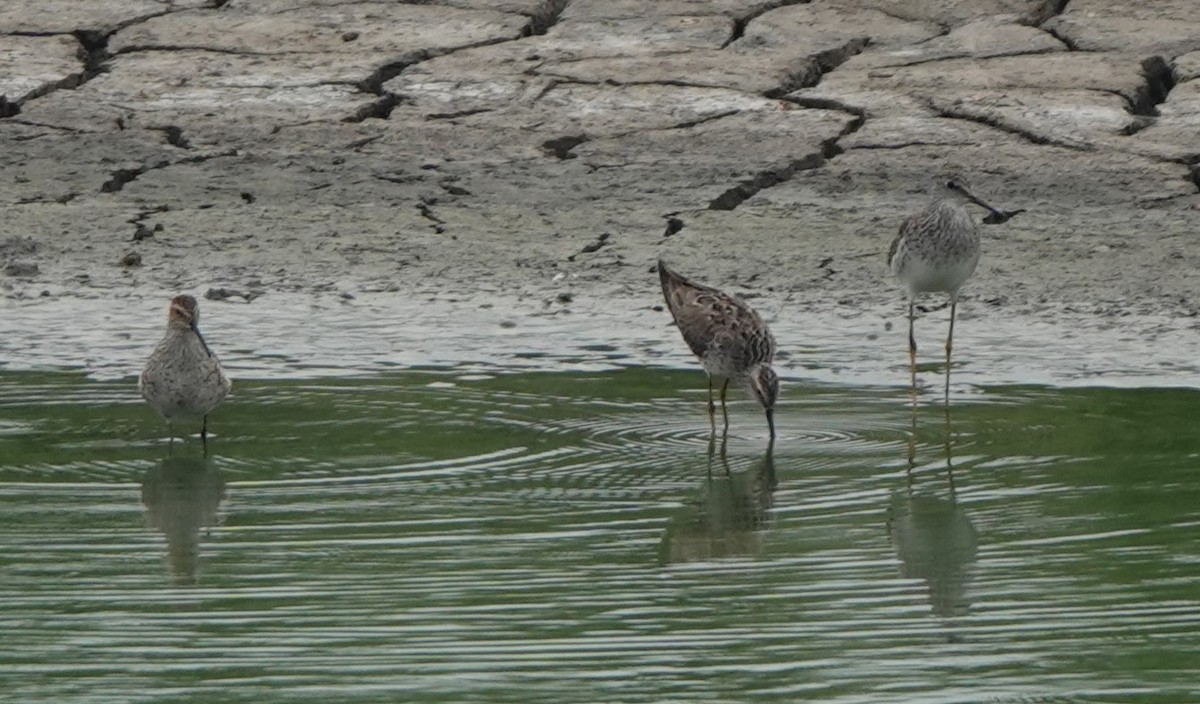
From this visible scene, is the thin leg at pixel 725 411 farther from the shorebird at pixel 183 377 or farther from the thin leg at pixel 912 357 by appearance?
the shorebird at pixel 183 377

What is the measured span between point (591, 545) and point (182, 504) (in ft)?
4.36

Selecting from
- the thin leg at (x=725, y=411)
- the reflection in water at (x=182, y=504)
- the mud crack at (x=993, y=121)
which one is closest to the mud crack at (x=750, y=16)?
the mud crack at (x=993, y=121)

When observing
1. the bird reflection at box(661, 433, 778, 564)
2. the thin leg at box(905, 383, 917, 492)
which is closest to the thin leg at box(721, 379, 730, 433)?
the bird reflection at box(661, 433, 778, 564)

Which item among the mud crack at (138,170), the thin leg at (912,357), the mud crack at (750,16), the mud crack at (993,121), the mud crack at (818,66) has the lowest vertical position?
the mud crack at (138,170)

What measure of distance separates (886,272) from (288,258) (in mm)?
2671

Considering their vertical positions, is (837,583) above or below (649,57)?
above

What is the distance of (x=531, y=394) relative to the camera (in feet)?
29.2

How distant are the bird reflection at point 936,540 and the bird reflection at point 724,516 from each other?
0.37 m

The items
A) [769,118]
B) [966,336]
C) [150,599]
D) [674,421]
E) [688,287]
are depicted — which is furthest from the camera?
[769,118]

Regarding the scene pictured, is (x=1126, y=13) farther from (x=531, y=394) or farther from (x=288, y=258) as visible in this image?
(x=531, y=394)

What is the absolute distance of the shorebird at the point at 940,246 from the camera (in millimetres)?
9523

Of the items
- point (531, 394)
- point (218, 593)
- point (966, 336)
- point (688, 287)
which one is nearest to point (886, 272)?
point (966, 336)

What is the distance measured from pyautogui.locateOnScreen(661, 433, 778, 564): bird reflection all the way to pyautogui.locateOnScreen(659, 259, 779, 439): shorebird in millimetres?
250

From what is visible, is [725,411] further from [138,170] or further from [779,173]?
[138,170]
